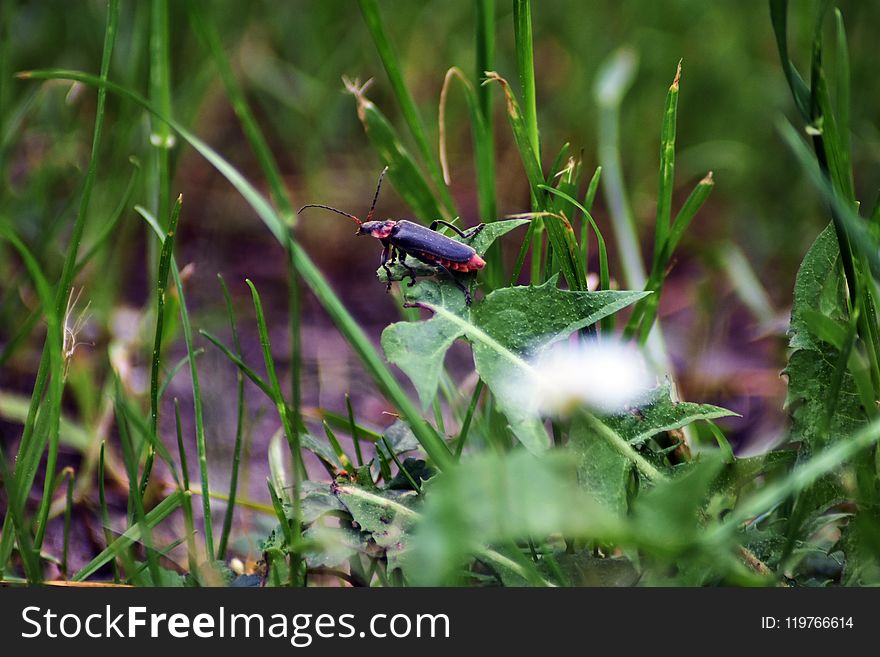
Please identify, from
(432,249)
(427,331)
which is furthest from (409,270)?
(427,331)

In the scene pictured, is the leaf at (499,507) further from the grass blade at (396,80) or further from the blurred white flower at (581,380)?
the grass blade at (396,80)

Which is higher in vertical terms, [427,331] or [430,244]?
[430,244]

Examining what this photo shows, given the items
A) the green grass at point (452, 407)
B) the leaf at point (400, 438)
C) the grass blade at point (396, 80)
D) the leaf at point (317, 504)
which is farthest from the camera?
the grass blade at point (396, 80)

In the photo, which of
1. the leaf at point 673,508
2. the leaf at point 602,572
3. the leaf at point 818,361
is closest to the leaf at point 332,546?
the leaf at point 602,572

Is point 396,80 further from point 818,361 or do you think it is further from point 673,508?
point 673,508

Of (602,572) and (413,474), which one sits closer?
(602,572)

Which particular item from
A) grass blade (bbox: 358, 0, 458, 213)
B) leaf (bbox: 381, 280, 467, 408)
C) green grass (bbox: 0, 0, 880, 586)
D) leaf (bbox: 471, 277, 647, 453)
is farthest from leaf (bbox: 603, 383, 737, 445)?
grass blade (bbox: 358, 0, 458, 213)

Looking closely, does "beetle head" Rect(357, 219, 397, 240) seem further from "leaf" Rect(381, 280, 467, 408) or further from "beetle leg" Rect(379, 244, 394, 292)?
"leaf" Rect(381, 280, 467, 408)
